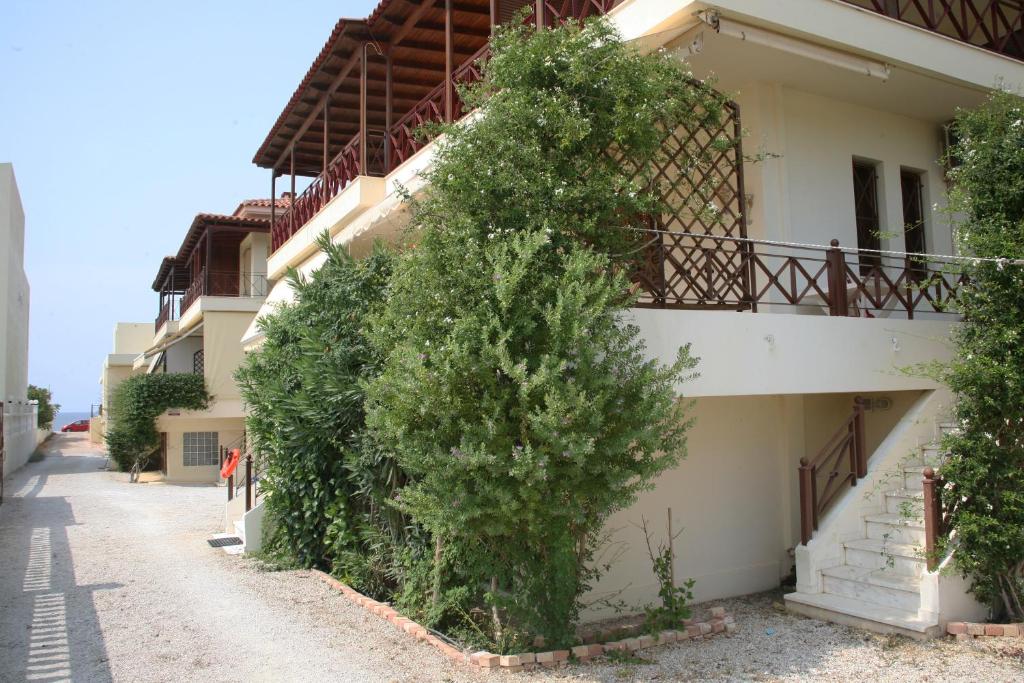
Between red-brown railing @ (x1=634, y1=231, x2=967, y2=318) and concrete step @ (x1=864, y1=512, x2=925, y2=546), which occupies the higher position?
red-brown railing @ (x1=634, y1=231, x2=967, y2=318)

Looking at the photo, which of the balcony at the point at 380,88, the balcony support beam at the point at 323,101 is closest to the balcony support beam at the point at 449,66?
the balcony at the point at 380,88

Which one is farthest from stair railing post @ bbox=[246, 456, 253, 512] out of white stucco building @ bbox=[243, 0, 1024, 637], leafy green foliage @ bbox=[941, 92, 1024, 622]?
leafy green foliage @ bbox=[941, 92, 1024, 622]

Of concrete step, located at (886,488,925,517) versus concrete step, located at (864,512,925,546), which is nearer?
concrete step, located at (864,512,925,546)

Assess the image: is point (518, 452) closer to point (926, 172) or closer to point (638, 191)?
point (638, 191)

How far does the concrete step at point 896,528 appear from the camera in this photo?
9.59 meters

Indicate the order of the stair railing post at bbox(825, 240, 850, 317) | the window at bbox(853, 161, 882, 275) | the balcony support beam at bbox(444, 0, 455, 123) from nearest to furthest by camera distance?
the stair railing post at bbox(825, 240, 850, 317) < the balcony support beam at bbox(444, 0, 455, 123) < the window at bbox(853, 161, 882, 275)

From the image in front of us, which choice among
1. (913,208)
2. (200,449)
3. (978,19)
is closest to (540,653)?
(978,19)

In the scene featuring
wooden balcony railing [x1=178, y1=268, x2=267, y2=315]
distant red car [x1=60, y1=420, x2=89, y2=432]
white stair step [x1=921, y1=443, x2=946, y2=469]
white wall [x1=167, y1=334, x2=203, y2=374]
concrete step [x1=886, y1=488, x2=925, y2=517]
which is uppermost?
wooden balcony railing [x1=178, y1=268, x2=267, y2=315]

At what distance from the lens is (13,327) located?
1156 inches

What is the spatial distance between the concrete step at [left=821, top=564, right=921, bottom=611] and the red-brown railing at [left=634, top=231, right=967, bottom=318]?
3.26 meters

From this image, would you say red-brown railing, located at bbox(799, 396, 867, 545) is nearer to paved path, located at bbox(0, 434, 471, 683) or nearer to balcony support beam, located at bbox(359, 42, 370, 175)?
paved path, located at bbox(0, 434, 471, 683)

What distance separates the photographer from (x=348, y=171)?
1717 cm

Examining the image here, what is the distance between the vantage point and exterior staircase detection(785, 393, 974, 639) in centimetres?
864

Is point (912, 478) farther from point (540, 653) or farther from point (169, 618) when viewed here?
point (169, 618)
